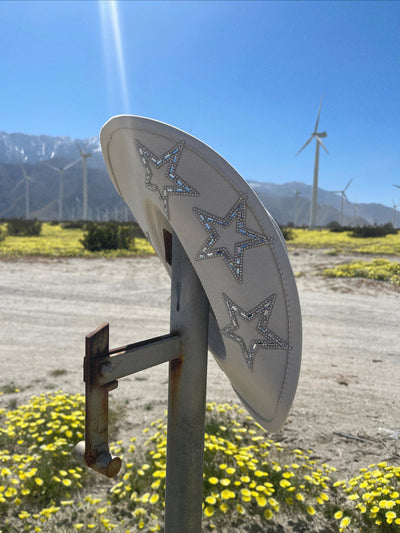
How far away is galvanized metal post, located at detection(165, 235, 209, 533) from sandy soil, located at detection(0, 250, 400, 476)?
188 centimetres

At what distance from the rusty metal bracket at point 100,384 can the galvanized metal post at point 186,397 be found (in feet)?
0.78

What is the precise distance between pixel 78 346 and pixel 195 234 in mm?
4779

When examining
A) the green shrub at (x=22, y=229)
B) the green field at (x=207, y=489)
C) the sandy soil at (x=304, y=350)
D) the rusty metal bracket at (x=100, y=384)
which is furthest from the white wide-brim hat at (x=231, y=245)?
the green shrub at (x=22, y=229)

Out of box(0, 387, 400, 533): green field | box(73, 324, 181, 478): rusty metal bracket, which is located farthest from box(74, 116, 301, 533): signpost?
box(0, 387, 400, 533): green field

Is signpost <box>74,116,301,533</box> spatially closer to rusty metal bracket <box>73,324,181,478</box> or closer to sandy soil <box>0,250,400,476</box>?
rusty metal bracket <box>73,324,181,478</box>

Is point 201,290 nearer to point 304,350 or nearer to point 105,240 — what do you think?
point 304,350

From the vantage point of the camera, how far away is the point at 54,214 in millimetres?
137500

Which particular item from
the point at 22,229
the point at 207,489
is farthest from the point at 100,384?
the point at 22,229

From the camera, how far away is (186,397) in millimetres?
1490

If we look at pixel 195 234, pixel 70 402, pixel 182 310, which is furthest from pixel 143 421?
pixel 195 234

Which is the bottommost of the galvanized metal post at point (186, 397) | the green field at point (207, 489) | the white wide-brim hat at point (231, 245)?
the green field at point (207, 489)

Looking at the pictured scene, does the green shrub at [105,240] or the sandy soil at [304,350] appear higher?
the green shrub at [105,240]

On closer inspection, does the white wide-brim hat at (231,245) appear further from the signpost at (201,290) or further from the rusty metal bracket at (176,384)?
the rusty metal bracket at (176,384)

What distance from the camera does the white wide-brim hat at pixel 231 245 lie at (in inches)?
48.0
